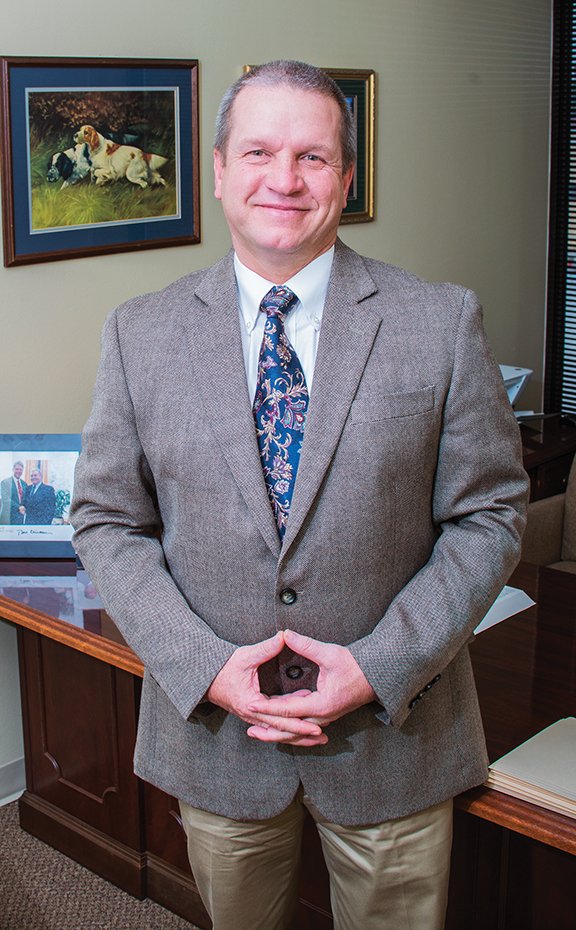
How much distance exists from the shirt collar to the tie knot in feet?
0.04

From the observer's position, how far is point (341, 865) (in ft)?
5.58

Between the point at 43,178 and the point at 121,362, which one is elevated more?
the point at 43,178

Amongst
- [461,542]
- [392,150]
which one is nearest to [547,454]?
[392,150]

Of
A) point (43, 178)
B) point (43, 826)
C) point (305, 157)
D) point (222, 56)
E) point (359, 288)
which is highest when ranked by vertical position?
point (222, 56)

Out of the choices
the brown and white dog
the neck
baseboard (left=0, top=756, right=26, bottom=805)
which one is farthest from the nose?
baseboard (left=0, top=756, right=26, bottom=805)

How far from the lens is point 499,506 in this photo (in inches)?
63.6

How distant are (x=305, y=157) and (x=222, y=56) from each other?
194 cm

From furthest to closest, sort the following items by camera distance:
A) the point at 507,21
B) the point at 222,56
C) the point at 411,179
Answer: the point at 507,21, the point at 411,179, the point at 222,56

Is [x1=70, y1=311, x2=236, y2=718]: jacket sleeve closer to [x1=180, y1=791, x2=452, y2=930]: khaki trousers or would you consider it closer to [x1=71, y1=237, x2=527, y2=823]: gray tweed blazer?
[x1=71, y1=237, x2=527, y2=823]: gray tweed blazer

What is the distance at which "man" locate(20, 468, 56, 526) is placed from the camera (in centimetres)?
283

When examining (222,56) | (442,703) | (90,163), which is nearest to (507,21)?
(222,56)

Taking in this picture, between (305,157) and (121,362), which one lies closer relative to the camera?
(305,157)

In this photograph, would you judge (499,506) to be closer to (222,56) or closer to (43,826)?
(43,826)

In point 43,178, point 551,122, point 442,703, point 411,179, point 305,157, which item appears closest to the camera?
point 305,157
